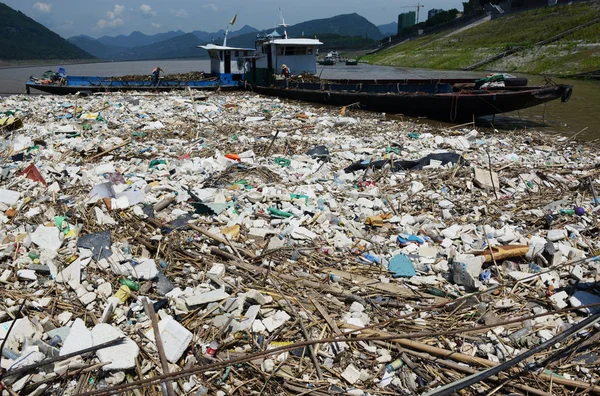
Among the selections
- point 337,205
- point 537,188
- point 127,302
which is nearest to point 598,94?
point 537,188

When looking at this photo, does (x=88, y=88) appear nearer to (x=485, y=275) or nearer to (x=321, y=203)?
(x=321, y=203)

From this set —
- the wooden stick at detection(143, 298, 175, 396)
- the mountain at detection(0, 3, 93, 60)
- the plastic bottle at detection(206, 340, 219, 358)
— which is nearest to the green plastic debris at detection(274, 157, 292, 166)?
the wooden stick at detection(143, 298, 175, 396)

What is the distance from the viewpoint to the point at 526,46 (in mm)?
35219

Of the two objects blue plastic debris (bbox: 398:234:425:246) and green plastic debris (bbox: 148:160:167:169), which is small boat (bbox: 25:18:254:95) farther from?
blue plastic debris (bbox: 398:234:425:246)

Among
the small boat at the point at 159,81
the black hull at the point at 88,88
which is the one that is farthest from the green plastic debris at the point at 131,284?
the black hull at the point at 88,88

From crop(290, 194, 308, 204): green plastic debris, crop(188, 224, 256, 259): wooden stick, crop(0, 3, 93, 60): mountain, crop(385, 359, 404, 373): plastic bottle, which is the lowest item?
crop(385, 359, 404, 373): plastic bottle

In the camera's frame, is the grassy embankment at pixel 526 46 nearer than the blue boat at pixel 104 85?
No

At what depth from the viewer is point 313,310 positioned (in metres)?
3.19

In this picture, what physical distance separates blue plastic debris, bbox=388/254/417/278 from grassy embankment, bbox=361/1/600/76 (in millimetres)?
28936

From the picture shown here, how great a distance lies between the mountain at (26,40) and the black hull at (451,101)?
101926 millimetres

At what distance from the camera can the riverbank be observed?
2.64 meters

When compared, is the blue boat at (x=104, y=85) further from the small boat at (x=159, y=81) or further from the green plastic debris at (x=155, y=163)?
the green plastic debris at (x=155, y=163)

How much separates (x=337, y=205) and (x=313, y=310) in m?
2.32

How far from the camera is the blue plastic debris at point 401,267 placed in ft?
12.3
